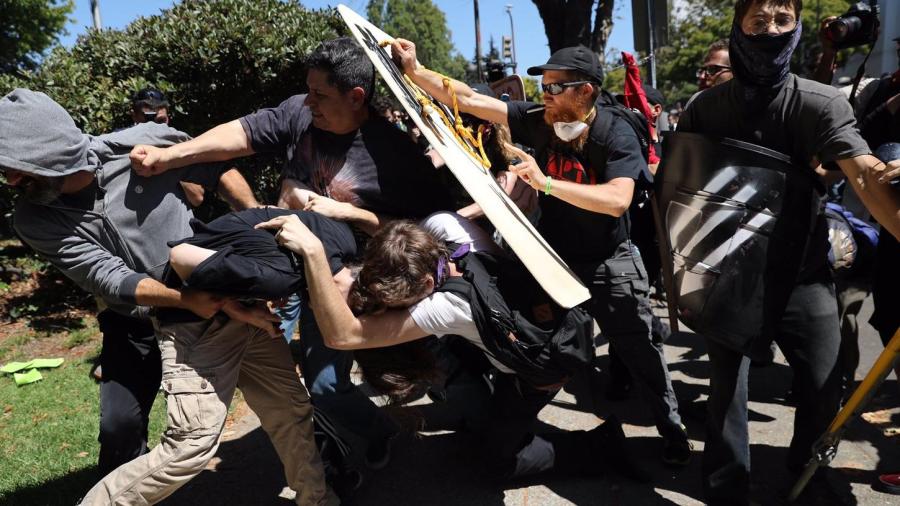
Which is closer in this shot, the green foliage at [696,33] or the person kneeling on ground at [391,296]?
the person kneeling on ground at [391,296]

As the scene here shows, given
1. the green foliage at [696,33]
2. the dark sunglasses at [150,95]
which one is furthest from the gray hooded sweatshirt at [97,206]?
the green foliage at [696,33]

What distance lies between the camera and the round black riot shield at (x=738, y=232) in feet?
7.61

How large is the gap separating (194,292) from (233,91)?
339 cm

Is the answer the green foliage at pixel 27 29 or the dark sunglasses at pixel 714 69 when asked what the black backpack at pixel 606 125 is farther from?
the green foliage at pixel 27 29

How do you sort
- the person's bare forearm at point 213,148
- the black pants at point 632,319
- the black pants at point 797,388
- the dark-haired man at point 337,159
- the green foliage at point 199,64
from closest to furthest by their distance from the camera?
the black pants at point 797,388 < the person's bare forearm at point 213,148 < the dark-haired man at point 337,159 < the black pants at point 632,319 < the green foliage at point 199,64

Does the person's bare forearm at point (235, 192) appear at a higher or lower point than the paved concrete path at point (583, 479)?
higher

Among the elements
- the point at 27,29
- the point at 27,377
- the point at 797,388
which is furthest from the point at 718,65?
the point at 27,29

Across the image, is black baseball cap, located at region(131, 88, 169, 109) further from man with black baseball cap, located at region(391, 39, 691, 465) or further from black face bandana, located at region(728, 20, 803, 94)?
black face bandana, located at region(728, 20, 803, 94)

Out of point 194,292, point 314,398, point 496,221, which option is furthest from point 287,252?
point 314,398

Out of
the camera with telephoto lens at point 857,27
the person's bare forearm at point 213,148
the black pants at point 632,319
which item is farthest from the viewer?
the camera with telephoto lens at point 857,27

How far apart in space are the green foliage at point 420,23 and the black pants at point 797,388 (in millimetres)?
54873

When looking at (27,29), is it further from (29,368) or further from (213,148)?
(213,148)

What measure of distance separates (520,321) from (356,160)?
100 cm

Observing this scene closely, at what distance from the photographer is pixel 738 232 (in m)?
2.36
